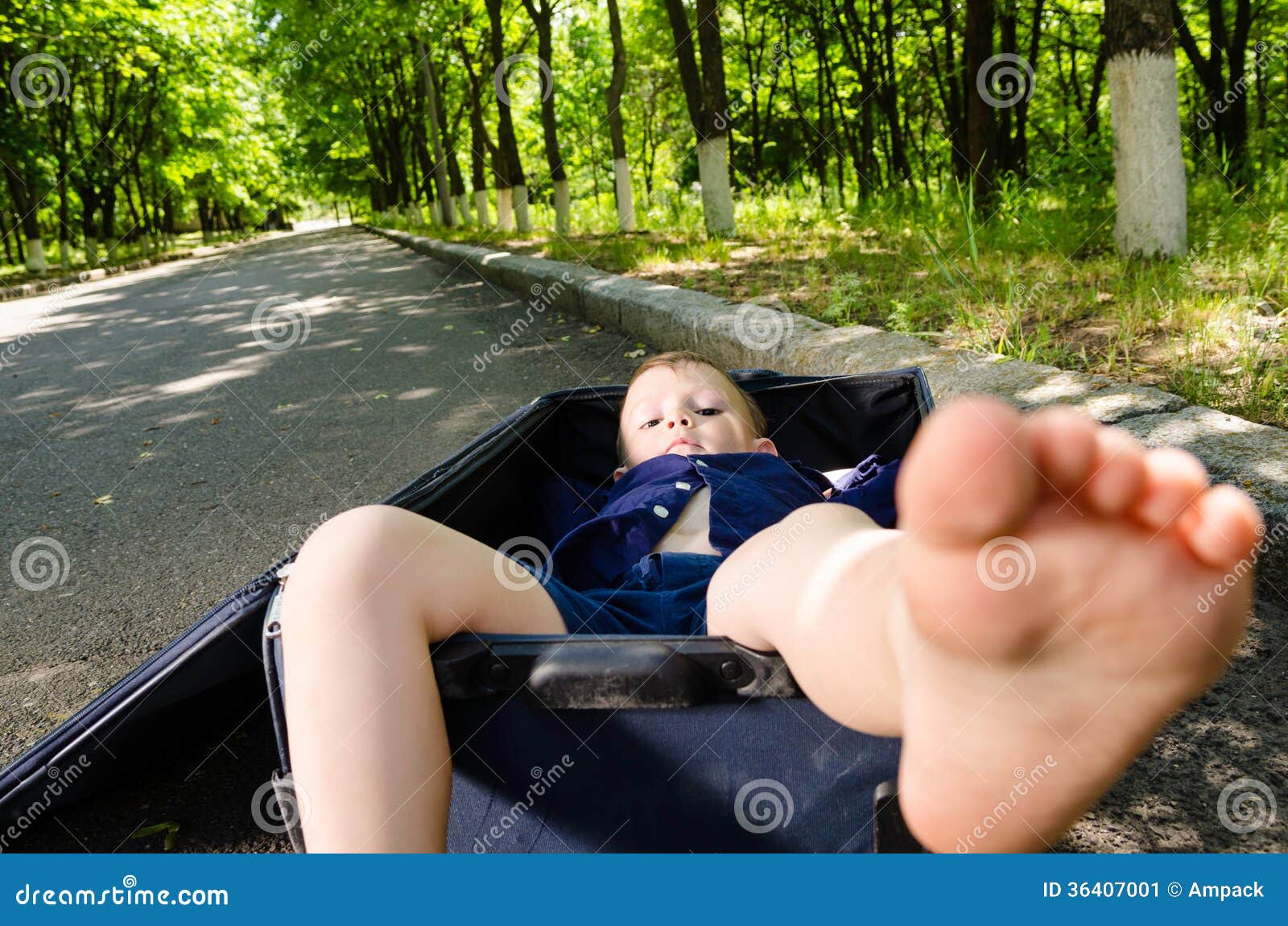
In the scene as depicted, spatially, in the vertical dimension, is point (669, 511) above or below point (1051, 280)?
below

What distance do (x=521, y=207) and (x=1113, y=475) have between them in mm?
13175

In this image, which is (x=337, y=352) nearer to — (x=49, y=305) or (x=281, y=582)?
(x=281, y=582)

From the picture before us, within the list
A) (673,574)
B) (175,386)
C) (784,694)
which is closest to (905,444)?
(673,574)

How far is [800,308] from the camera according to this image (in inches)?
177

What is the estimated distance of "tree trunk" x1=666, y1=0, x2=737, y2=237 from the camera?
814cm

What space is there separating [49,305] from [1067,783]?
13667 mm

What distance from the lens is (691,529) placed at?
177 cm
